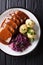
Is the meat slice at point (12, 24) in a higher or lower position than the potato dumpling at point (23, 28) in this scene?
higher

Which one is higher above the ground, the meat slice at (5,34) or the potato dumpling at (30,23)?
the potato dumpling at (30,23)

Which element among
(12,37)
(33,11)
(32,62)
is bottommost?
(32,62)

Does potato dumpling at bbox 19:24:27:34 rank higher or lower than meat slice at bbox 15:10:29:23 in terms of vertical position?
lower

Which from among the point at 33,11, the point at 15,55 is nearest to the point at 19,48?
the point at 15,55

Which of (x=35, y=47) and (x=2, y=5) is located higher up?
(x=2, y=5)

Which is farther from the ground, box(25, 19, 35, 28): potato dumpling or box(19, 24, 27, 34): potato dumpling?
box(25, 19, 35, 28): potato dumpling

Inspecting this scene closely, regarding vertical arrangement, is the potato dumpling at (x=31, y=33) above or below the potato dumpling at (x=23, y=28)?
below

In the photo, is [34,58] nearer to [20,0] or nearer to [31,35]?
[31,35]

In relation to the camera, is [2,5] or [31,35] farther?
[2,5]

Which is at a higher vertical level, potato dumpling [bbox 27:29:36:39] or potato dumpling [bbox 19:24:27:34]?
potato dumpling [bbox 19:24:27:34]

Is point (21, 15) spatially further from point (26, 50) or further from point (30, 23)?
point (26, 50)
